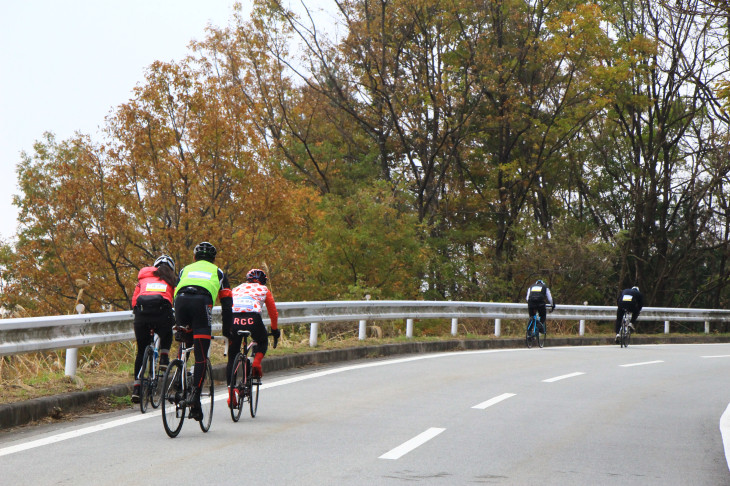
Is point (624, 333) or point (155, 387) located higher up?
point (624, 333)

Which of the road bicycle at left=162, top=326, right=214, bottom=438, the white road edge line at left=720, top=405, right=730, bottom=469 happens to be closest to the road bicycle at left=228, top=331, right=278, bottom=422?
the road bicycle at left=162, top=326, right=214, bottom=438

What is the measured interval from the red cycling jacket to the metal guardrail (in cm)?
85

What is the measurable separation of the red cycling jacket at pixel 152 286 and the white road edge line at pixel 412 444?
123 inches

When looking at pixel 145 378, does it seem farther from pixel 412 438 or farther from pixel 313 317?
pixel 313 317

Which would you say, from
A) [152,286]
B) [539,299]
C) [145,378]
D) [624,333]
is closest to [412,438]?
[145,378]

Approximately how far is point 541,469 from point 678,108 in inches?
1348

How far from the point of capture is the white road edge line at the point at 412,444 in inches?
289

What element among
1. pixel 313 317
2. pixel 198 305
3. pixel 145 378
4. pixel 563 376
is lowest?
pixel 563 376

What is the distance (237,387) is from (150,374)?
49.5 inches

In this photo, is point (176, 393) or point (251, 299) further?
point (251, 299)

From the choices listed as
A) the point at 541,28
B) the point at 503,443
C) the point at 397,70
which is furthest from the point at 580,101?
the point at 503,443

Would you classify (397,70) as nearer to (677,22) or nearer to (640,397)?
(677,22)

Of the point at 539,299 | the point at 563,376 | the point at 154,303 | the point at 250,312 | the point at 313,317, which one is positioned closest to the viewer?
the point at 250,312

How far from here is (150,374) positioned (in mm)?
9789
